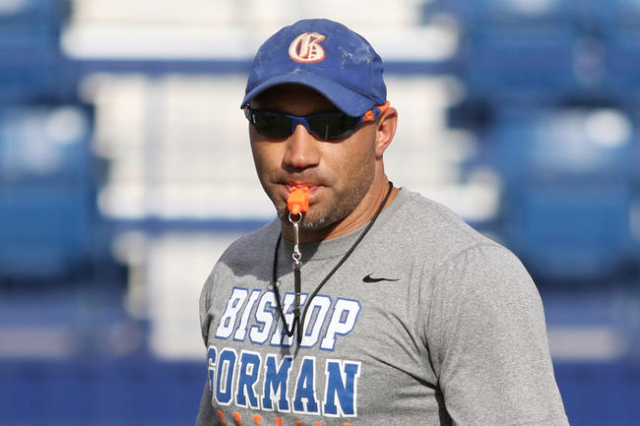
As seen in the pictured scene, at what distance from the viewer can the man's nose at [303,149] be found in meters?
1.49

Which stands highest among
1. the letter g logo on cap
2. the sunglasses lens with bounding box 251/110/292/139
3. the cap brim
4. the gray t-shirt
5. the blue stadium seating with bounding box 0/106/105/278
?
the letter g logo on cap

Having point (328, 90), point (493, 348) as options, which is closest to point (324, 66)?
point (328, 90)

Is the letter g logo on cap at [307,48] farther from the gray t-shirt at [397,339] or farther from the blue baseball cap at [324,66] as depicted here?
the gray t-shirt at [397,339]

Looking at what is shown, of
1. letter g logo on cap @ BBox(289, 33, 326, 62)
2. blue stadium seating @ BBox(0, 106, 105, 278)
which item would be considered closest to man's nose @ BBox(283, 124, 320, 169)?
letter g logo on cap @ BBox(289, 33, 326, 62)

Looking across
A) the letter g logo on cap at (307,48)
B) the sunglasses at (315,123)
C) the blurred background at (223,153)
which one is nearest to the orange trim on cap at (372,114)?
the sunglasses at (315,123)

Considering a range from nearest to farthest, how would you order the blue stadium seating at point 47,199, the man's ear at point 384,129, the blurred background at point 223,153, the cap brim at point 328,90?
1. the cap brim at point 328,90
2. the man's ear at point 384,129
3. the blurred background at point 223,153
4. the blue stadium seating at point 47,199

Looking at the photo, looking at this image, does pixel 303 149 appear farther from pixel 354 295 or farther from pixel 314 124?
pixel 354 295

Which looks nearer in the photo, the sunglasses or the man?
the man

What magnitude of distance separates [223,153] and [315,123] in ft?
16.4

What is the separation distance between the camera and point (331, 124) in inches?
58.4

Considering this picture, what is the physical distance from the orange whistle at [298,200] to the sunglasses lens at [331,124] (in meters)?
0.09

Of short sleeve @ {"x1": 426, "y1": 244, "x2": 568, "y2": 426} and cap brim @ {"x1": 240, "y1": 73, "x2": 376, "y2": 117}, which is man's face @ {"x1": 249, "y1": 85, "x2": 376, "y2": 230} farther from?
short sleeve @ {"x1": 426, "y1": 244, "x2": 568, "y2": 426}

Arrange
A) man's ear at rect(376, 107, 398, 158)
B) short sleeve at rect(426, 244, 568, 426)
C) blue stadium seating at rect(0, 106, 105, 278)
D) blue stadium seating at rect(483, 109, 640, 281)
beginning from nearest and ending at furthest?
short sleeve at rect(426, 244, 568, 426)
man's ear at rect(376, 107, 398, 158)
blue stadium seating at rect(0, 106, 105, 278)
blue stadium seating at rect(483, 109, 640, 281)

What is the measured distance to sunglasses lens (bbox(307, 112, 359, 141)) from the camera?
4.86 ft
